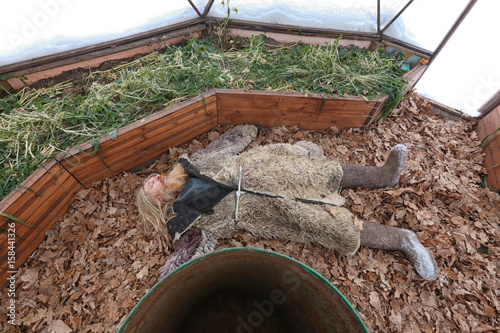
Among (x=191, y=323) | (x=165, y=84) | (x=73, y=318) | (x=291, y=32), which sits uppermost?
(x=291, y=32)

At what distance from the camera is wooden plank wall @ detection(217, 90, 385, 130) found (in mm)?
2736

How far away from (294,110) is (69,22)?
2.98 m

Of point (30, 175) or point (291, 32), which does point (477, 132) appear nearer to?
point (291, 32)

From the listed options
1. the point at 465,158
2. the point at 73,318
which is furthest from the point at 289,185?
the point at 465,158

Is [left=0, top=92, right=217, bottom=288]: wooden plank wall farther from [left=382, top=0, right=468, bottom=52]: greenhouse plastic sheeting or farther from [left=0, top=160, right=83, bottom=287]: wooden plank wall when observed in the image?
[left=382, top=0, right=468, bottom=52]: greenhouse plastic sheeting

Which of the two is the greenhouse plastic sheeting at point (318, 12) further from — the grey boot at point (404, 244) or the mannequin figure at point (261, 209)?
the grey boot at point (404, 244)

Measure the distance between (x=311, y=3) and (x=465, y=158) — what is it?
3.03 metres

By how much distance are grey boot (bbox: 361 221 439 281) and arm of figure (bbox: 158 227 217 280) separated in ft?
4.80

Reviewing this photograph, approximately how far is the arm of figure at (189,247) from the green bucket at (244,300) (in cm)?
33

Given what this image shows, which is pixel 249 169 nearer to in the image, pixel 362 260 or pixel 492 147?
pixel 362 260

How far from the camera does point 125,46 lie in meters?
3.25

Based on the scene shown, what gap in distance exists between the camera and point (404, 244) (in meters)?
2.08

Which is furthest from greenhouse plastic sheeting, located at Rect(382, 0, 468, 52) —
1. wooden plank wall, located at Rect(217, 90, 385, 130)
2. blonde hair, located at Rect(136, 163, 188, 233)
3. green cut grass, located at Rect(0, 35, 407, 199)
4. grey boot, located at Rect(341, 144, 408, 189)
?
blonde hair, located at Rect(136, 163, 188, 233)

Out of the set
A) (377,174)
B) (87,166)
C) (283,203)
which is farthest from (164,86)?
(377,174)
